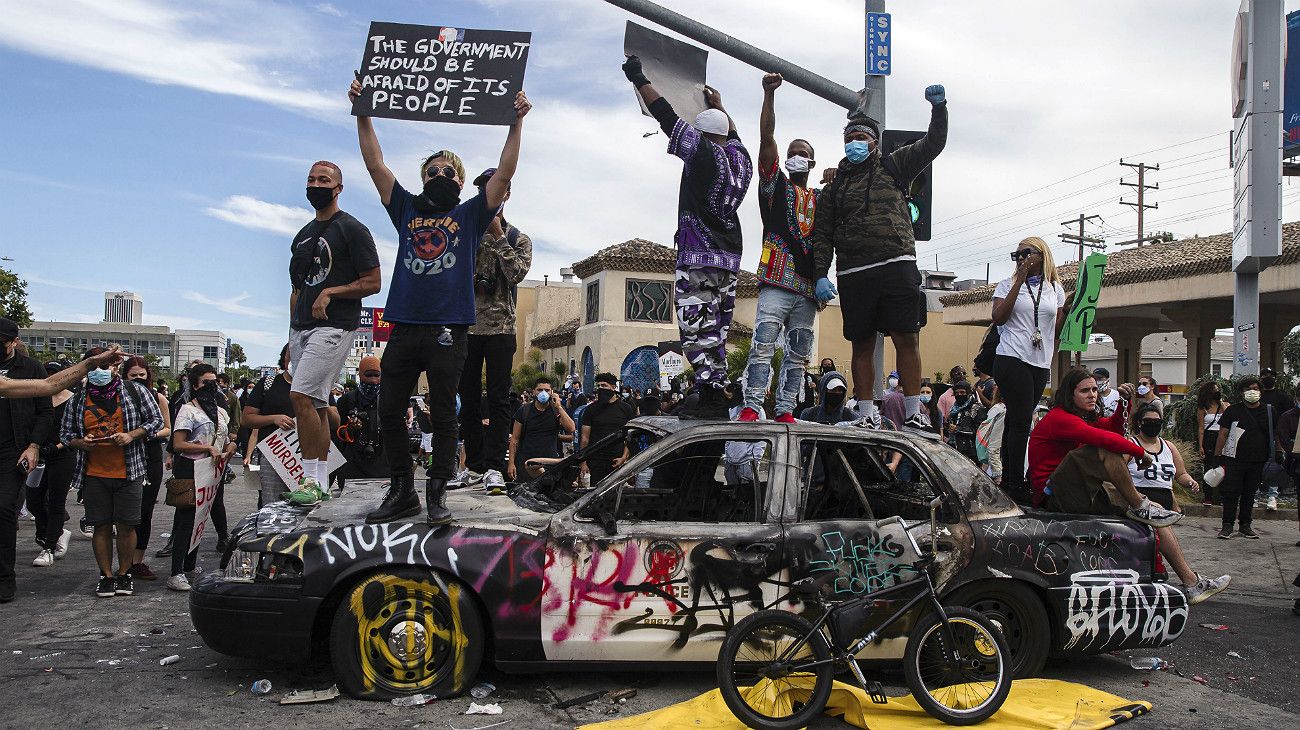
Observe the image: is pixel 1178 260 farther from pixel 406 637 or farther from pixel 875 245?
pixel 406 637

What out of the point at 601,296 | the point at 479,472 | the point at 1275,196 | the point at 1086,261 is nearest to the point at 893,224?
the point at 1086,261

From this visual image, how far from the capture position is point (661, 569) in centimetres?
498

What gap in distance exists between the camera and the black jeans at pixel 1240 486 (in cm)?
1042

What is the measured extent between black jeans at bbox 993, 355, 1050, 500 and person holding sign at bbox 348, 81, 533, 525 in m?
3.98

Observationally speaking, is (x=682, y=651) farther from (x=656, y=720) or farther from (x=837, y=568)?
(x=837, y=568)

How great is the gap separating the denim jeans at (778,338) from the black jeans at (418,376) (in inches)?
99.2

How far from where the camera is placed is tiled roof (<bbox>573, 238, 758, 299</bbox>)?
4047cm

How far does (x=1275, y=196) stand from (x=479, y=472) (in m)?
12.2

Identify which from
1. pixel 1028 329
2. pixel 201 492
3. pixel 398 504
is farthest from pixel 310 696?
pixel 1028 329

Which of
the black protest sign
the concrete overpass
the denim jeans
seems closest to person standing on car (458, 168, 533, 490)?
the black protest sign

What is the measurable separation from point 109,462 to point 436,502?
3.62 metres

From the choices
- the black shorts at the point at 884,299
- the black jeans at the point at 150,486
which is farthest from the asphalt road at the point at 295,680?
the black shorts at the point at 884,299

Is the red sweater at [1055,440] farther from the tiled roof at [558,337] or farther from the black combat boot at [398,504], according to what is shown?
the tiled roof at [558,337]

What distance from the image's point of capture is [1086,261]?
8641 millimetres
